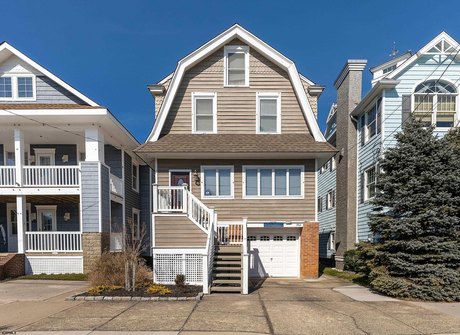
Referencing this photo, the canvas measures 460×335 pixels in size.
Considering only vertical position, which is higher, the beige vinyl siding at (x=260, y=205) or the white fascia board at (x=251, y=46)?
the white fascia board at (x=251, y=46)

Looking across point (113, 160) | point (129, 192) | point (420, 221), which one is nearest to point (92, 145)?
point (113, 160)

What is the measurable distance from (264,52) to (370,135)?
6809 mm

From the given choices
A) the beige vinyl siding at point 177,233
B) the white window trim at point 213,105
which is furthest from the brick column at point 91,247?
the white window trim at point 213,105

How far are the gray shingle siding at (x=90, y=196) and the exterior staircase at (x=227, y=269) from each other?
18.4 feet

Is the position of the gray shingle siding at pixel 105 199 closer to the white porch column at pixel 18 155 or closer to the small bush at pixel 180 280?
the white porch column at pixel 18 155

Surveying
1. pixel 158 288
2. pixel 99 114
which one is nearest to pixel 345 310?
pixel 158 288

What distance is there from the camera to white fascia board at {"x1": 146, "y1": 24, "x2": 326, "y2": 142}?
12.8m

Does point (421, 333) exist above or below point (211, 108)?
below

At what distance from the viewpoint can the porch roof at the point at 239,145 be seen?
12.2 m

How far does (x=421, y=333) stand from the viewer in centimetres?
578

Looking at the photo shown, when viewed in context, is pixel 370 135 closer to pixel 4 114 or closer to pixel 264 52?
pixel 264 52

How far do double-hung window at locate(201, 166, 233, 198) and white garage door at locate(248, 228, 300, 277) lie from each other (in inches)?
81.7

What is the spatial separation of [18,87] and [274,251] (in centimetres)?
1364

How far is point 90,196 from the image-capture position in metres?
13.2
